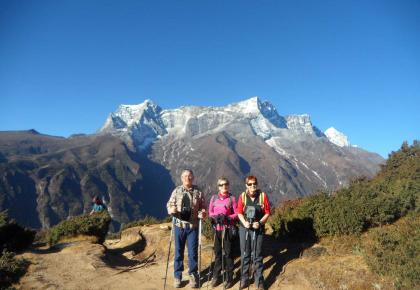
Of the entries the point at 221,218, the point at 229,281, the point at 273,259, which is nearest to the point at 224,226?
the point at 221,218

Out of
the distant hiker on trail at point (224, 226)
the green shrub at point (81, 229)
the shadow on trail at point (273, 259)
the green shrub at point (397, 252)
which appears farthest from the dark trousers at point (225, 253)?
the green shrub at point (81, 229)

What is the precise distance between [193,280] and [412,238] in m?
5.53

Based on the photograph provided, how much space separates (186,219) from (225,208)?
1.09 m

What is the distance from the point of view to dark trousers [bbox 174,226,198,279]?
8.95 meters

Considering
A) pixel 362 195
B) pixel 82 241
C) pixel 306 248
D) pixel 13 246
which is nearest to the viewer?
pixel 306 248

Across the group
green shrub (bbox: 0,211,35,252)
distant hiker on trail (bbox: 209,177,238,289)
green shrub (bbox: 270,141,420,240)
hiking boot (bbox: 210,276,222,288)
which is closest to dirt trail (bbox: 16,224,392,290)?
hiking boot (bbox: 210,276,222,288)

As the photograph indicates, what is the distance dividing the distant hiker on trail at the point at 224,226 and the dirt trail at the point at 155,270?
0.52 meters

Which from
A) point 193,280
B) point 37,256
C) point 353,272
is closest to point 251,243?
point 193,280

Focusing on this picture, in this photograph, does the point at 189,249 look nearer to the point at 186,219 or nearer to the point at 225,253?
the point at 186,219

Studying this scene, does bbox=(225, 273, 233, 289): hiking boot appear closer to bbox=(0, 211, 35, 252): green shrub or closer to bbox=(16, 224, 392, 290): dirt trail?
bbox=(16, 224, 392, 290): dirt trail

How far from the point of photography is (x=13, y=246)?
41.0 ft

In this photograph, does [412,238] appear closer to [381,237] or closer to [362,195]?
[381,237]

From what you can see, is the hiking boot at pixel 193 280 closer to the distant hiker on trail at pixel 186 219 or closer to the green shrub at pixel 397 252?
the distant hiker on trail at pixel 186 219

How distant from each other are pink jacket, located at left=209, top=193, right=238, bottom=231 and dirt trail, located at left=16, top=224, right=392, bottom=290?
1.74 m
